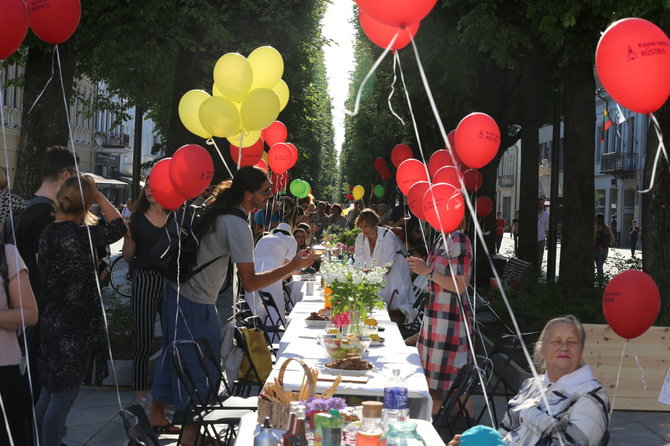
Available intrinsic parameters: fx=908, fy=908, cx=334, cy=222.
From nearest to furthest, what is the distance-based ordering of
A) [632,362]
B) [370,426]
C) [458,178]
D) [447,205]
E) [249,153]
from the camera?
[370,426]
[447,205]
[458,178]
[632,362]
[249,153]

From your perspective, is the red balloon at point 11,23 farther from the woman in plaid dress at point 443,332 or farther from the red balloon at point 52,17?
the woman in plaid dress at point 443,332

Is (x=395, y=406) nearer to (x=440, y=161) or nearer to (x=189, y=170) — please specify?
(x=189, y=170)

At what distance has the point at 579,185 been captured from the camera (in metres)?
13.5

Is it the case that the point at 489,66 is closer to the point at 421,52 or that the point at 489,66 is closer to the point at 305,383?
the point at 421,52

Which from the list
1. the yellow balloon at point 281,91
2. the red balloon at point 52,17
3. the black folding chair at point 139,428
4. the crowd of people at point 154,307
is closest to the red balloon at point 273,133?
the yellow balloon at point 281,91

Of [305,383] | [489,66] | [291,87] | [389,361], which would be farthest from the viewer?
[291,87]

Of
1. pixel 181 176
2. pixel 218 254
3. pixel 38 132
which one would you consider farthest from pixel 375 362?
pixel 38 132

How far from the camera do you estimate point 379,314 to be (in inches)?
344

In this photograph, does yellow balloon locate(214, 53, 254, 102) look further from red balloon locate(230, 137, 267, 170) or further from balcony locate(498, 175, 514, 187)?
balcony locate(498, 175, 514, 187)

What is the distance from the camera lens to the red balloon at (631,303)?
580cm

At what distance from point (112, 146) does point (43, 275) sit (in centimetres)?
5532

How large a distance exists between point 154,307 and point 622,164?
4561cm

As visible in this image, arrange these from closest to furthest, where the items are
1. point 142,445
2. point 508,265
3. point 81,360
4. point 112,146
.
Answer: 1. point 142,445
2. point 81,360
3. point 508,265
4. point 112,146

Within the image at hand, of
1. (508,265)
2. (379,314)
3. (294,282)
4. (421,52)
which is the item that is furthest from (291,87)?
(379,314)
